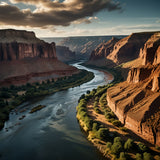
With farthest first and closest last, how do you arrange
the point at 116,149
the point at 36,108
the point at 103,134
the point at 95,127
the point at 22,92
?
the point at 22,92, the point at 36,108, the point at 95,127, the point at 103,134, the point at 116,149

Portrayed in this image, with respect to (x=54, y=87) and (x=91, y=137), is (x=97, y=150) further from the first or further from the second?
(x=54, y=87)

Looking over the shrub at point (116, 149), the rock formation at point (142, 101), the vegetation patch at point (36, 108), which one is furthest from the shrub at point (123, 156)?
the vegetation patch at point (36, 108)

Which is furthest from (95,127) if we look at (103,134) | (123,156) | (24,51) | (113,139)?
(24,51)

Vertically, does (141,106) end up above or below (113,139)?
above

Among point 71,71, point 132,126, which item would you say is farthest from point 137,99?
point 71,71

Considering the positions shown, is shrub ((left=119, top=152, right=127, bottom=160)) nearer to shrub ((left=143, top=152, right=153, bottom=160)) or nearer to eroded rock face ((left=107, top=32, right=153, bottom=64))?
shrub ((left=143, top=152, right=153, bottom=160))

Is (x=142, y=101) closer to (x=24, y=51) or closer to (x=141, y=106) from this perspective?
(x=141, y=106)

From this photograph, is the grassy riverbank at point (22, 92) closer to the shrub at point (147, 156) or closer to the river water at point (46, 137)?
the river water at point (46, 137)
